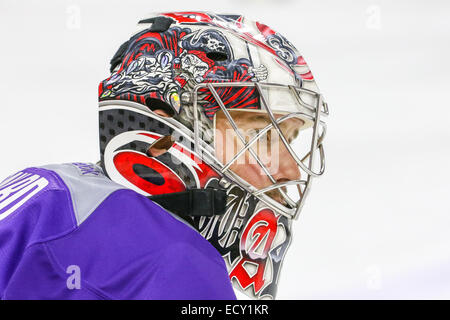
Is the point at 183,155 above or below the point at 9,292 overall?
above

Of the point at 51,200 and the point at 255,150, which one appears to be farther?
the point at 255,150

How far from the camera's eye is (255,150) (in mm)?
1345

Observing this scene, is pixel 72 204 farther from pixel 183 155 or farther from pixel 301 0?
pixel 301 0

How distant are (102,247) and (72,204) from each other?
126 mm

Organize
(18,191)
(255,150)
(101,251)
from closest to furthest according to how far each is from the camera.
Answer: (101,251), (18,191), (255,150)

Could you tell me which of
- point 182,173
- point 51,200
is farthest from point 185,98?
point 51,200

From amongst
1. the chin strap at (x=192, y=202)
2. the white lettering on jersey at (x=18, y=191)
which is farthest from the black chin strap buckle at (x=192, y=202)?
the white lettering on jersey at (x=18, y=191)

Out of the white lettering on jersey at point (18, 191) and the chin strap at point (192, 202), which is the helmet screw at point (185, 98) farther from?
the white lettering on jersey at point (18, 191)

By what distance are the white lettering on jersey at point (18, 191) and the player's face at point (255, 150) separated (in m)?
0.39

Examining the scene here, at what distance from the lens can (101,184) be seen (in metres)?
1.18

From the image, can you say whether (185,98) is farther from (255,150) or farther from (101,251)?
(101,251)

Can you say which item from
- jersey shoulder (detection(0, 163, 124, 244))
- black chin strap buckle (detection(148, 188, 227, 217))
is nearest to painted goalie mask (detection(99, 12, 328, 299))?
black chin strap buckle (detection(148, 188, 227, 217))

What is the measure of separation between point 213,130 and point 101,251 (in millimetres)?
405
